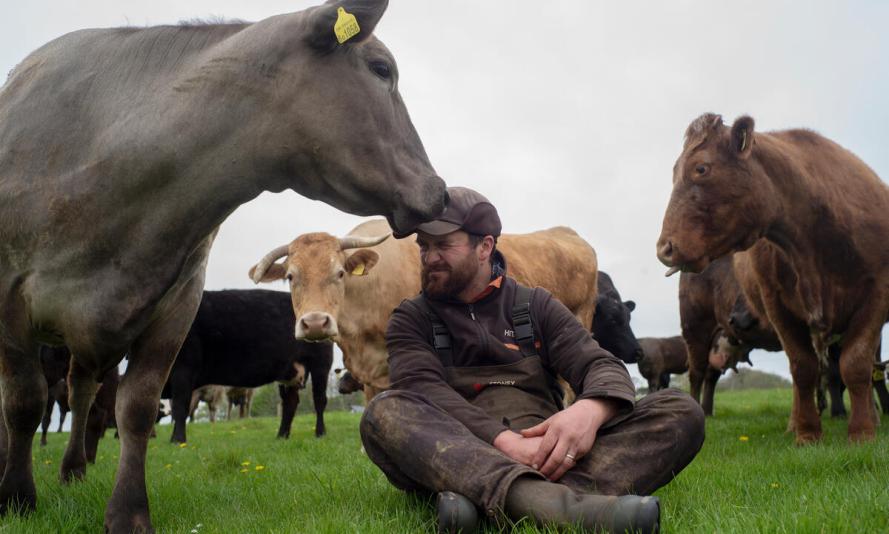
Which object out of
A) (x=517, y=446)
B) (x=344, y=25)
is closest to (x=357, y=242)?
(x=344, y=25)

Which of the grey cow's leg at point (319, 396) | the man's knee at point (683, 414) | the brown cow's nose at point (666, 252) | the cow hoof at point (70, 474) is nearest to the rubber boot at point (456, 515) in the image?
the man's knee at point (683, 414)

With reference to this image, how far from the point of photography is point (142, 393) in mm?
3930

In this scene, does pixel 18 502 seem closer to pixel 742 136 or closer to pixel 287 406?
pixel 742 136

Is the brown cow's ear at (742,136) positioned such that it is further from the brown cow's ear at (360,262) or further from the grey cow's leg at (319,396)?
the grey cow's leg at (319,396)

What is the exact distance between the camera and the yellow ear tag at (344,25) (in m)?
3.46

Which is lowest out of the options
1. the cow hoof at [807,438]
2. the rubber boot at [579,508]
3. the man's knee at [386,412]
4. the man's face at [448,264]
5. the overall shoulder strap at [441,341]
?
the cow hoof at [807,438]

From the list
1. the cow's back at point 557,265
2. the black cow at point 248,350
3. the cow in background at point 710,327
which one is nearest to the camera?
the cow's back at point 557,265

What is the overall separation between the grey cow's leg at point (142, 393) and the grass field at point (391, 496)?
0.88 ft

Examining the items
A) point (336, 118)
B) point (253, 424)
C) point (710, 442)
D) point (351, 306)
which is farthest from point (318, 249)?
point (253, 424)

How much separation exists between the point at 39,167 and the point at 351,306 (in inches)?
181

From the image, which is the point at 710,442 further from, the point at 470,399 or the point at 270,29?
the point at 270,29

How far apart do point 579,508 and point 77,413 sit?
3774mm

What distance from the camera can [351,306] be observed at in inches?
318

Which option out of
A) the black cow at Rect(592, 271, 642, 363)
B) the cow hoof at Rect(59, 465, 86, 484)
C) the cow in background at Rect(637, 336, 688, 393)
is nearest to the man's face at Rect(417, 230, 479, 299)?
the cow hoof at Rect(59, 465, 86, 484)
